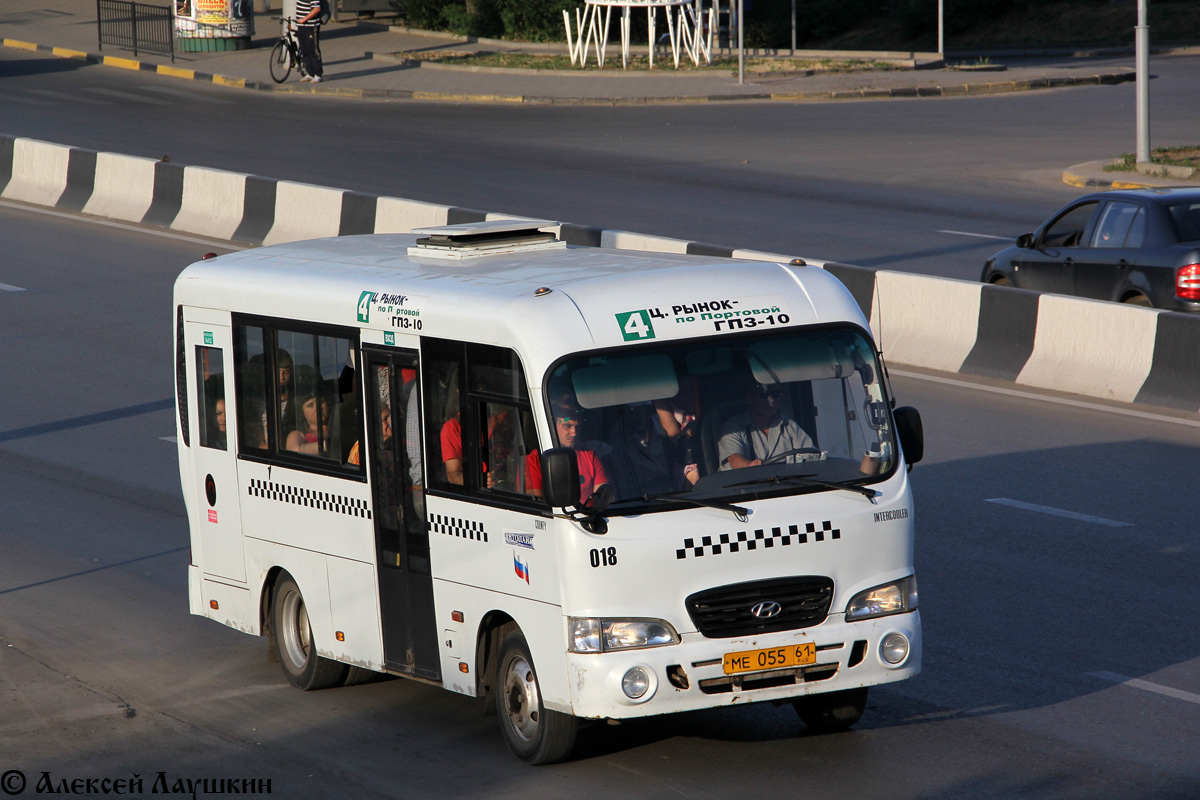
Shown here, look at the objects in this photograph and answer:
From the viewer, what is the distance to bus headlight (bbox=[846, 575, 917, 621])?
23.5ft

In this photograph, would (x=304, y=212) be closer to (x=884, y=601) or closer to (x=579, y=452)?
(x=579, y=452)

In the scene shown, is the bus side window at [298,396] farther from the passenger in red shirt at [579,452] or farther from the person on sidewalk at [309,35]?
the person on sidewalk at [309,35]

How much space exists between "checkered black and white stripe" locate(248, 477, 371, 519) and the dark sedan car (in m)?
9.48

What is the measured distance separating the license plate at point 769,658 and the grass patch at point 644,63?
34.2 meters

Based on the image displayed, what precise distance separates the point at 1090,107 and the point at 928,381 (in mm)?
20344

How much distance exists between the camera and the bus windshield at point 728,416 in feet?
23.1

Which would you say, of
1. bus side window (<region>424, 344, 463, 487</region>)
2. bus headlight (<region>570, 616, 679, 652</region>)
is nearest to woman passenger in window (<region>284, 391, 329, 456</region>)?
bus side window (<region>424, 344, 463, 487</region>)

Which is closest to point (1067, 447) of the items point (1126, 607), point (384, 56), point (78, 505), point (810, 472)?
point (1126, 607)

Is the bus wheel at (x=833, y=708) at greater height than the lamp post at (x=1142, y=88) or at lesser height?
lesser

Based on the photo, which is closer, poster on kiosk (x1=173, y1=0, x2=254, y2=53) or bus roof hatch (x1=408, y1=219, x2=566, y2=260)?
bus roof hatch (x1=408, y1=219, x2=566, y2=260)

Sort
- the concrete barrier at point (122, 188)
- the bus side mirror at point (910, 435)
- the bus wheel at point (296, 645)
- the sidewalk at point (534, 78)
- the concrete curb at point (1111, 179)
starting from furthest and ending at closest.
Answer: the sidewalk at point (534, 78) < the concrete curb at point (1111, 179) < the concrete barrier at point (122, 188) < the bus wheel at point (296, 645) < the bus side mirror at point (910, 435)

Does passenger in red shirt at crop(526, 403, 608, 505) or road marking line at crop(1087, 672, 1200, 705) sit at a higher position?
passenger in red shirt at crop(526, 403, 608, 505)

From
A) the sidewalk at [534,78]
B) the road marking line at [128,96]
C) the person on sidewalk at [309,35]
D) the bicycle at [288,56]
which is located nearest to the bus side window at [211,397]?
the sidewalk at [534,78]

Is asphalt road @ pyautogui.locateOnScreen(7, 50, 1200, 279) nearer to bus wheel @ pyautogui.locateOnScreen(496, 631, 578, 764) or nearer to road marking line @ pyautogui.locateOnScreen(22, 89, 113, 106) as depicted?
road marking line @ pyautogui.locateOnScreen(22, 89, 113, 106)
